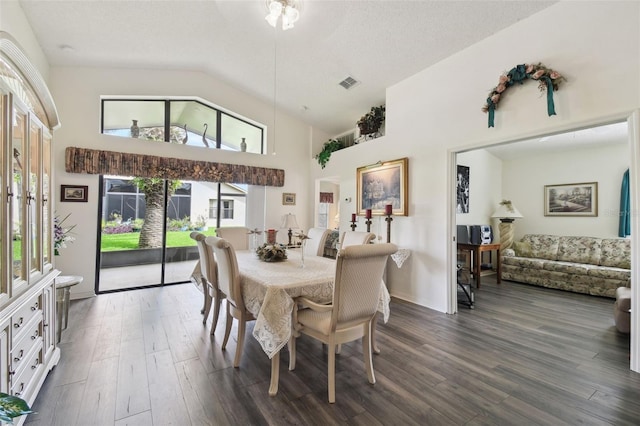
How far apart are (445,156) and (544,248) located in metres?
3.44

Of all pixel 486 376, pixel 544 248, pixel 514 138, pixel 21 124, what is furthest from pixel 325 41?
pixel 544 248

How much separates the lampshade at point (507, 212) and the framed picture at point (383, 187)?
2824 mm

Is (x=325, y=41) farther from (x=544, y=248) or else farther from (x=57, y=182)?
(x=544, y=248)

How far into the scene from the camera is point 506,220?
18.8 ft

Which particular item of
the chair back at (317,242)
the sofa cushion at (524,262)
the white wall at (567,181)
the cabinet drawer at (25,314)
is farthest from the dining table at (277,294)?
the white wall at (567,181)

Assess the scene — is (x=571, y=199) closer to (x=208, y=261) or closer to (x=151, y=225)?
(x=208, y=261)

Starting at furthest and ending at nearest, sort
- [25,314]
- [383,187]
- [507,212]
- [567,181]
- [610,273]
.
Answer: [507,212] → [567,181] → [383,187] → [610,273] → [25,314]

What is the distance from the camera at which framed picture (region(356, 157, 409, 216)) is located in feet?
13.4

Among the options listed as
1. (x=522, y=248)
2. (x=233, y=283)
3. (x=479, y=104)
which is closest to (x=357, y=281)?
(x=233, y=283)

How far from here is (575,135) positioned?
458cm

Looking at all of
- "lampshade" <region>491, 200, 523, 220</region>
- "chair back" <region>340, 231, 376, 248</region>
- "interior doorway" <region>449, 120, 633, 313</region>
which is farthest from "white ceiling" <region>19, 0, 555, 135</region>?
"lampshade" <region>491, 200, 523, 220</region>

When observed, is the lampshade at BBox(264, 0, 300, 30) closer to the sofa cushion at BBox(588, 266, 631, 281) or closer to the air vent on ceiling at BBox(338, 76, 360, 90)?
the air vent on ceiling at BBox(338, 76, 360, 90)

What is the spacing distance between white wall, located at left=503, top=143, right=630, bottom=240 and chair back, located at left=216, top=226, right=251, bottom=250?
5727mm

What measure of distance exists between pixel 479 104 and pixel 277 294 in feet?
10.1
